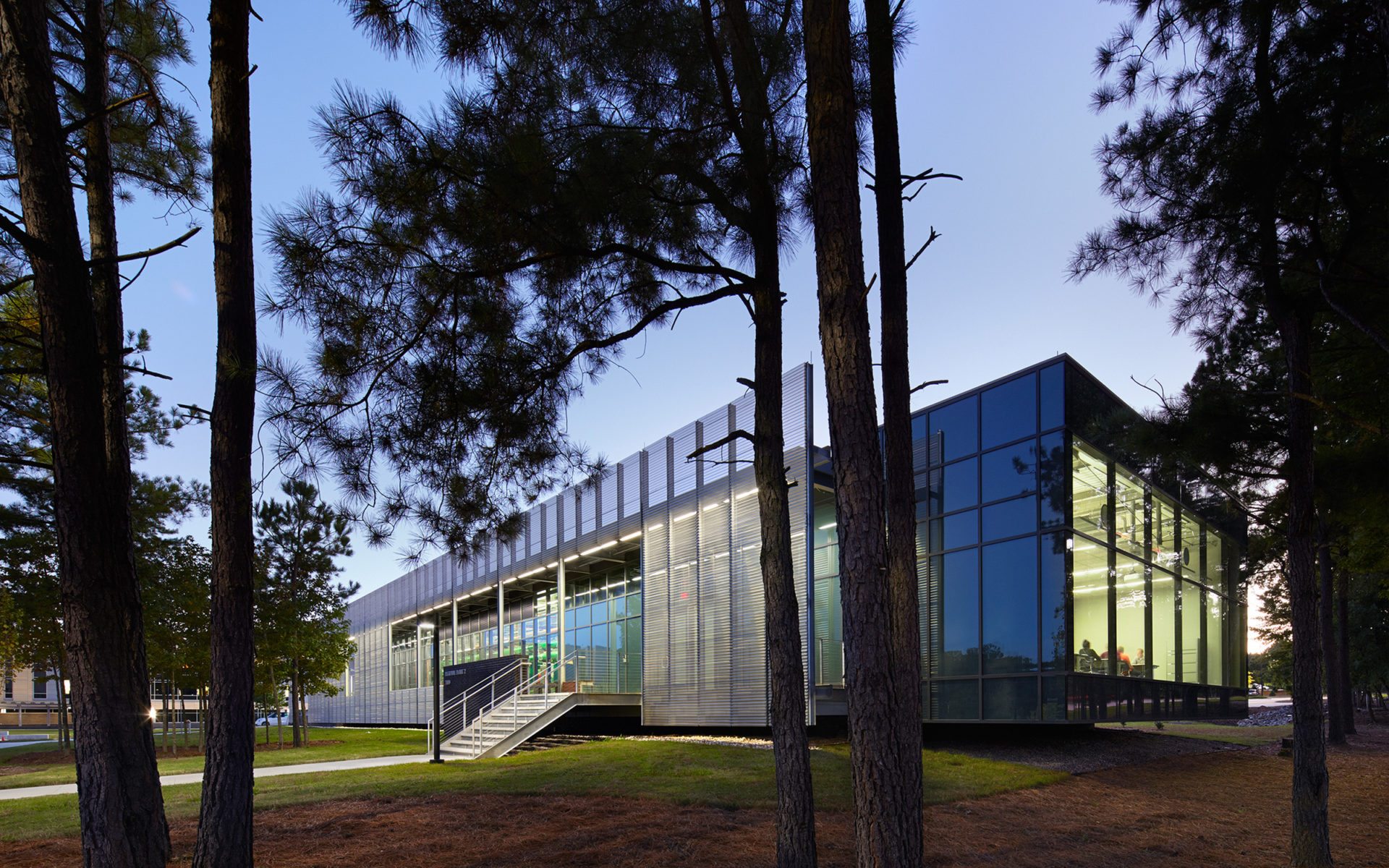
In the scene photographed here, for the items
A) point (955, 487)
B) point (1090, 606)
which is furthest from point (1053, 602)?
point (955, 487)

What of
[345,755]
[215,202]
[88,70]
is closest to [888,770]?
[215,202]

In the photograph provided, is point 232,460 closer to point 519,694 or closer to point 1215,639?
point 519,694

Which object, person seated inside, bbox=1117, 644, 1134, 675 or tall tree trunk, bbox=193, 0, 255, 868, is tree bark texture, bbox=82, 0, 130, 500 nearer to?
tall tree trunk, bbox=193, 0, 255, 868

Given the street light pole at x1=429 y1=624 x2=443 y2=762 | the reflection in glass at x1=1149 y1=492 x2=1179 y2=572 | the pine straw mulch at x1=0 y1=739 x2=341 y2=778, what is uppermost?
the reflection in glass at x1=1149 y1=492 x2=1179 y2=572

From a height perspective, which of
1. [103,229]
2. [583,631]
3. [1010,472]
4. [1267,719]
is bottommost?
[1267,719]

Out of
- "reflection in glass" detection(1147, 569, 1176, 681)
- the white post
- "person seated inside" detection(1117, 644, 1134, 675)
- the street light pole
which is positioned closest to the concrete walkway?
the street light pole

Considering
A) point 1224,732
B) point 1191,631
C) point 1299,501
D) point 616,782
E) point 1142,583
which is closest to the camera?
point 1299,501

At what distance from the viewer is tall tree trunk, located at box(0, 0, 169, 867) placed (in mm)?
5055

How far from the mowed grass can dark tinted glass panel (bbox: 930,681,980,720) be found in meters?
1.16

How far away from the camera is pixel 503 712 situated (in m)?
21.4

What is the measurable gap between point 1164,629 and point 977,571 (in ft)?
17.9

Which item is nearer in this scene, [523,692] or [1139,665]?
[1139,665]

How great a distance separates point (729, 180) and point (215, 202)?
175 inches

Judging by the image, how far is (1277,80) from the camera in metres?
8.80
